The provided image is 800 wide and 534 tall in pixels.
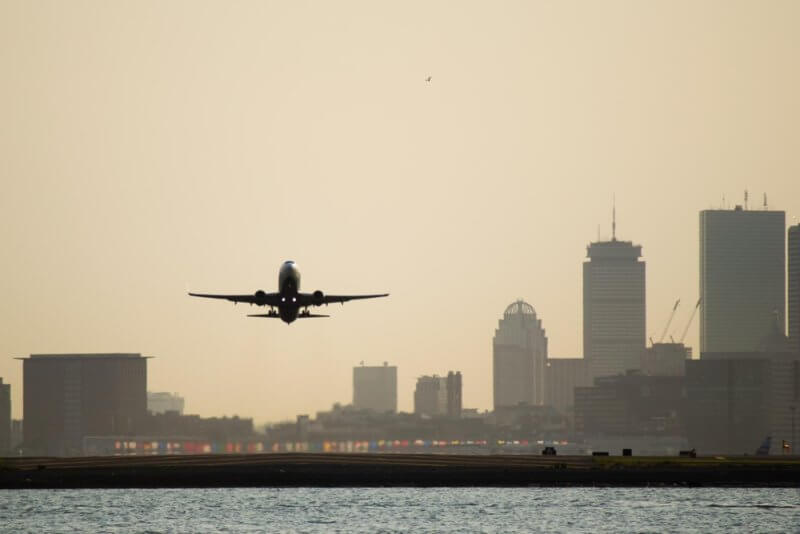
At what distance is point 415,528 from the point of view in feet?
587

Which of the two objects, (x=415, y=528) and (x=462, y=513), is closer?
(x=415, y=528)

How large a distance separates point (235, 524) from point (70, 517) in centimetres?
2059

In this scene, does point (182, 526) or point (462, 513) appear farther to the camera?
point (462, 513)

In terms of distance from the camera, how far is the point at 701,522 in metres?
185

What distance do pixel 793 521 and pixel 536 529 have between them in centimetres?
2907

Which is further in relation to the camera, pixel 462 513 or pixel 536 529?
pixel 462 513

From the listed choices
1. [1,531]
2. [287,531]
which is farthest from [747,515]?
[1,531]

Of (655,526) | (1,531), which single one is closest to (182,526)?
→ (1,531)

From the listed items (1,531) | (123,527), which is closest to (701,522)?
(123,527)

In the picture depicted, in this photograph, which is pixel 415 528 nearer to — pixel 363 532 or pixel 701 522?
pixel 363 532

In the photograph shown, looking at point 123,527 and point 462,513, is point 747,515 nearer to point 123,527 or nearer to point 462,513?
point 462,513

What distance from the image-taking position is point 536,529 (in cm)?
17875

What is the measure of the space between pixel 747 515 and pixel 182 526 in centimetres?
6278

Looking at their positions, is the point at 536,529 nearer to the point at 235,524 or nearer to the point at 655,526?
the point at 655,526
